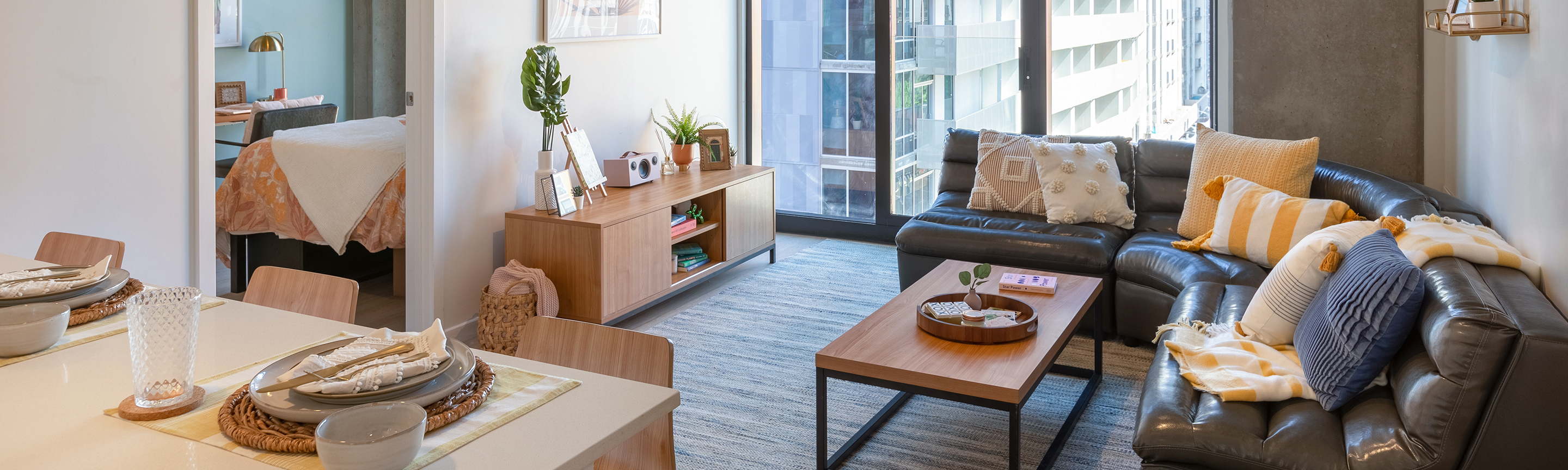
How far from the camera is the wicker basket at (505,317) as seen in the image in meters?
3.86

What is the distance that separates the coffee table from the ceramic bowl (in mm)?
1456

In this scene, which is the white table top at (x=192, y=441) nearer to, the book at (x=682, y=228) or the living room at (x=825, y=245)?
the living room at (x=825, y=245)

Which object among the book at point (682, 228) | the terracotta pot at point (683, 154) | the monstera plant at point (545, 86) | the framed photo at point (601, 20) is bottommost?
the book at point (682, 228)

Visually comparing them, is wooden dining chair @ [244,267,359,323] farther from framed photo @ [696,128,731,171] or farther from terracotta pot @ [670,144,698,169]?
framed photo @ [696,128,731,171]

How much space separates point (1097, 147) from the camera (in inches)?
183

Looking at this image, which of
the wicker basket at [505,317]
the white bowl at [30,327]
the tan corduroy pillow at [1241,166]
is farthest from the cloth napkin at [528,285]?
the tan corduroy pillow at [1241,166]

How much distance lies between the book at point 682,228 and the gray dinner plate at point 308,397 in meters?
2.93

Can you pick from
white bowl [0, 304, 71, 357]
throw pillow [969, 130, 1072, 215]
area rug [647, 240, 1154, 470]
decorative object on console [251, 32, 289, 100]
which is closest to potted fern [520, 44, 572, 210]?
area rug [647, 240, 1154, 470]

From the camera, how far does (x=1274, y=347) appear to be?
2764mm

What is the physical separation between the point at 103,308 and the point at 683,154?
3295 millimetres

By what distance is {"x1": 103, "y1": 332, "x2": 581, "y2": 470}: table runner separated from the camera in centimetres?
135

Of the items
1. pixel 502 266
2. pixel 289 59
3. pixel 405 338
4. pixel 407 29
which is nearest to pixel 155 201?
pixel 407 29

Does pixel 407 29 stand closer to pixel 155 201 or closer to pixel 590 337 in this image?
A: pixel 155 201

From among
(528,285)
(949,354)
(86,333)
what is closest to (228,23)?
(528,285)
